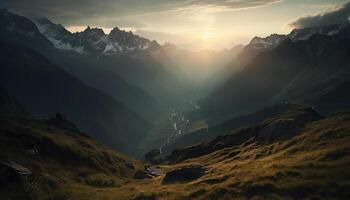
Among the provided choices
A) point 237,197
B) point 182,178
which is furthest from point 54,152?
point 237,197

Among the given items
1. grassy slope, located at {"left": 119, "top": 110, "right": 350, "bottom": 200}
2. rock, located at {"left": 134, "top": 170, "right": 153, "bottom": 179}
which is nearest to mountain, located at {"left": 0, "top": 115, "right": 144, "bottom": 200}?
rock, located at {"left": 134, "top": 170, "right": 153, "bottom": 179}

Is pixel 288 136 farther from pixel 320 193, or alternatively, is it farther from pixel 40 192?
pixel 40 192

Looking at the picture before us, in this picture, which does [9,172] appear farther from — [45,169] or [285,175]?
[285,175]

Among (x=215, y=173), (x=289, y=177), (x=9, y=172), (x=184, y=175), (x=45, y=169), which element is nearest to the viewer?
(x=289, y=177)

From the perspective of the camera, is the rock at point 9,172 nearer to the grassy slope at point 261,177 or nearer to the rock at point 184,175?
the grassy slope at point 261,177

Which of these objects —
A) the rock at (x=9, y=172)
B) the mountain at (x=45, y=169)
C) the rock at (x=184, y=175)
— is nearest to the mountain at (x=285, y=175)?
the rock at (x=184, y=175)

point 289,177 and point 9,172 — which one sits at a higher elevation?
point 9,172

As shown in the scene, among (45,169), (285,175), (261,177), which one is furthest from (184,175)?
(45,169)

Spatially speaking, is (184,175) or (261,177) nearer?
(261,177)

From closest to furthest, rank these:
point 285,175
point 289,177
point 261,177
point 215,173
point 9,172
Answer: point 289,177, point 285,175, point 261,177, point 9,172, point 215,173
